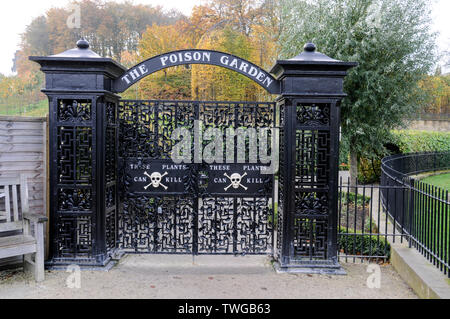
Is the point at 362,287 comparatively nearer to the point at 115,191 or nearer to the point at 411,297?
the point at 411,297

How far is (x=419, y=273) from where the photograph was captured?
4613mm

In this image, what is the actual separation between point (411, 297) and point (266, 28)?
17.9 metres

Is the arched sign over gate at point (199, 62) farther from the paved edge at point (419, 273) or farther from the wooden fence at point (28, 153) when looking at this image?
the paved edge at point (419, 273)

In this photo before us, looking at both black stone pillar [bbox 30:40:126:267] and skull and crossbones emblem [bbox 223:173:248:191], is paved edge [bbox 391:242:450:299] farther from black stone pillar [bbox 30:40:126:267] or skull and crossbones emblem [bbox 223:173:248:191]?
black stone pillar [bbox 30:40:126:267]

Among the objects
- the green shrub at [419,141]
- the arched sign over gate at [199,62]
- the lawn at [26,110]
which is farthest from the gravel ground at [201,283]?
the lawn at [26,110]

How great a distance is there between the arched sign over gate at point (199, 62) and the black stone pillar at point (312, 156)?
245mm

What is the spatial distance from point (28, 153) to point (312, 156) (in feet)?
13.8

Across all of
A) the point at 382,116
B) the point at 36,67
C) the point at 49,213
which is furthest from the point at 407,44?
the point at 36,67

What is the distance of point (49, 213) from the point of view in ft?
17.8

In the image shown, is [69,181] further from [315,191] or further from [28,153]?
[315,191]

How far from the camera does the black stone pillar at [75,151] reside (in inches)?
206

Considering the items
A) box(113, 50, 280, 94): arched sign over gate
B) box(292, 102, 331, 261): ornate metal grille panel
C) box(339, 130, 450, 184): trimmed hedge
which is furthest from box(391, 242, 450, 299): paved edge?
box(339, 130, 450, 184): trimmed hedge

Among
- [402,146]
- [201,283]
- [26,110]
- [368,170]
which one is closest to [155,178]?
[201,283]

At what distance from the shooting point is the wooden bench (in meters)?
4.77
